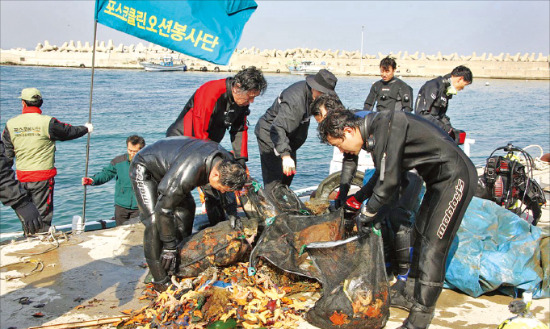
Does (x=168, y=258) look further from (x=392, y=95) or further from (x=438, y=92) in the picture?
(x=392, y=95)

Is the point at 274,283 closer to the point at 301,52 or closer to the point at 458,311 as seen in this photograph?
the point at 458,311

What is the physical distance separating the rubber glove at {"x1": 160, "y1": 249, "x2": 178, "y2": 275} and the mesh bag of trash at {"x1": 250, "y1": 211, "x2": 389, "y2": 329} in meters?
0.58

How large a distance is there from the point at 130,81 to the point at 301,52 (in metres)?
30.4

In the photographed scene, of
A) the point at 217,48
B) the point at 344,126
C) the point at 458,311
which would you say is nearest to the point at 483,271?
the point at 458,311

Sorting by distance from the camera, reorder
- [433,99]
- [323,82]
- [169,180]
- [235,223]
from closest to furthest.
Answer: [169,180]
[235,223]
[323,82]
[433,99]

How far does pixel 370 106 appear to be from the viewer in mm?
6816

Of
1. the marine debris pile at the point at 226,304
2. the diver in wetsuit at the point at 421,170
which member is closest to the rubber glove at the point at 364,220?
the diver in wetsuit at the point at 421,170

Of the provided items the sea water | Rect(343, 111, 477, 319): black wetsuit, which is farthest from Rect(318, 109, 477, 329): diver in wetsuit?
the sea water

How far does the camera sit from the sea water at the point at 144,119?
36.9 ft

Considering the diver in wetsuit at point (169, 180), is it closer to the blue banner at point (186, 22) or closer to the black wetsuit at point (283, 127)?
the black wetsuit at point (283, 127)

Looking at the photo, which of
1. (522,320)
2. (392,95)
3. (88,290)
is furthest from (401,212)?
(392,95)

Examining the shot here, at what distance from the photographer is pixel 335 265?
11.1 ft

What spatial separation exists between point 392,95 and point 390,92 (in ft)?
0.17

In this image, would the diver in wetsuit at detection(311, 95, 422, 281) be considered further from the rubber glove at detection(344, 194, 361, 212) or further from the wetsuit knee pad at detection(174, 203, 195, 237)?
the wetsuit knee pad at detection(174, 203, 195, 237)
